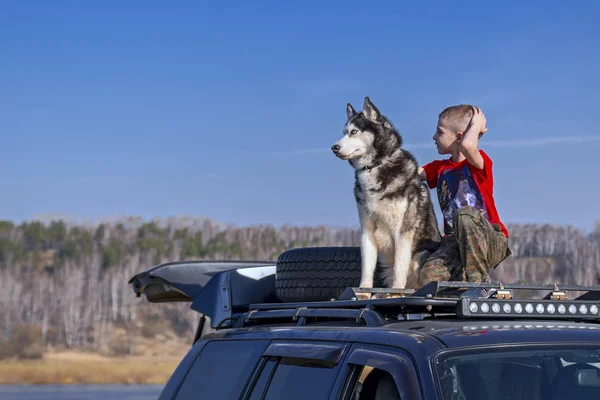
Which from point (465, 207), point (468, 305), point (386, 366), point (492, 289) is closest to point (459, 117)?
point (465, 207)

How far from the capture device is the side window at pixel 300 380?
4.02 metres

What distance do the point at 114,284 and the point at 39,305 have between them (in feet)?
18.8

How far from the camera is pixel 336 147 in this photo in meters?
6.93

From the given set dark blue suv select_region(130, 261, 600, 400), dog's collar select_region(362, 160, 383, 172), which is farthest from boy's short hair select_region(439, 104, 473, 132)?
dark blue suv select_region(130, 261, 600, 400)

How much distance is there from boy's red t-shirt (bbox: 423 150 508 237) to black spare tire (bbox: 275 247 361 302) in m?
0.72

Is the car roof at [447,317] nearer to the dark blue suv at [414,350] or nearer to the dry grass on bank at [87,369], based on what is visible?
the dark blue suv at [414,350]

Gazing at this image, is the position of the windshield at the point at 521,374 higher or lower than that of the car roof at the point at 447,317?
lower

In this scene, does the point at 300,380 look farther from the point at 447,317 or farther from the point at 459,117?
the point at 459,117

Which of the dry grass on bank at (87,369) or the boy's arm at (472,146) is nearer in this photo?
the boy's arm at (472,146)

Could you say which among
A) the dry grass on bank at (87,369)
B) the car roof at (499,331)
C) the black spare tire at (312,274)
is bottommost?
the dry grass on bank at (87,369)

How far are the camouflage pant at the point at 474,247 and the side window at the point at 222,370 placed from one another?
153 centimetres

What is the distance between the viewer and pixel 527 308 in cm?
419

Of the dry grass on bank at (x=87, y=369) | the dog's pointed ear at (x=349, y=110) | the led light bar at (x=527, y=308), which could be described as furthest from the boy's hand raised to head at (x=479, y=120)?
the dry grass on bank at (x=87, y=369)

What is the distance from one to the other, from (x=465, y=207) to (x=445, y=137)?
0.75 m
